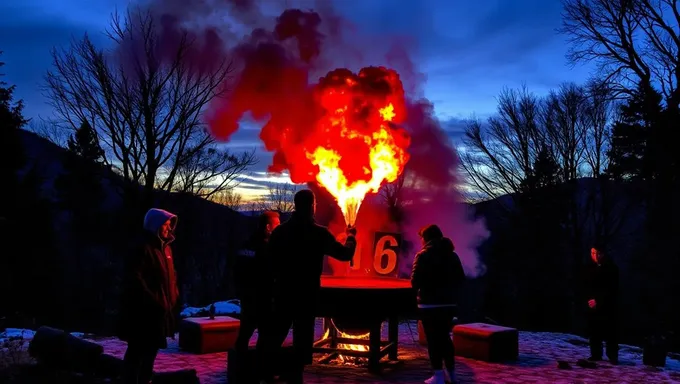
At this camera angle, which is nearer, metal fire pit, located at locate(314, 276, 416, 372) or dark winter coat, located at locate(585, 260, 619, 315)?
metal fire pit, located at locate(314, 276, 416, 372)

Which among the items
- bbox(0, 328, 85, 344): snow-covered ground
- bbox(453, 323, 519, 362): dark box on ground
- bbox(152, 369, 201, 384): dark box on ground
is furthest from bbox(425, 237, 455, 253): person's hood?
bbox(0, 328, 85, 344): snow-covered ground

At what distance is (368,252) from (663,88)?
15.8 metres

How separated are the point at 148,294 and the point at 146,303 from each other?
3.3 inches

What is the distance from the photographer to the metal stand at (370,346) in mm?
8281

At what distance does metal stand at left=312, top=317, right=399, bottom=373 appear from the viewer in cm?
828

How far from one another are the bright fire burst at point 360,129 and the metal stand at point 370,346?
2.95 meters

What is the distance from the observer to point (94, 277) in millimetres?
40094

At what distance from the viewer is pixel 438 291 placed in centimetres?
716

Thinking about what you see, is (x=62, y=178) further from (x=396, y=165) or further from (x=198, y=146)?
(x=396, y=165)

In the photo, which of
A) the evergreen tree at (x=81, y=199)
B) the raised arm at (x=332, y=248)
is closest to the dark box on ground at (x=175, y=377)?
the raised arm at (x=332, y=248)

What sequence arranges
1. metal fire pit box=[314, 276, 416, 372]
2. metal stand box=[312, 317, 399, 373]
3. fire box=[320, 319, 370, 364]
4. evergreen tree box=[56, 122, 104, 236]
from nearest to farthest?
metal fire pit box=[314, 276, 416, 372] < metal stand box=[312, 317, 399, 373] < fire box=[320, 319, 370, 364] < evergreen tree box=[56, 122, 104, 236]

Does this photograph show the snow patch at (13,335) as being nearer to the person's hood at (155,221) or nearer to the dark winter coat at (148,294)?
the dark winter coat at (148,294)

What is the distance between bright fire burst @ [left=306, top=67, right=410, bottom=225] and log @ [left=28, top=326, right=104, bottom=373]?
534 centimetres

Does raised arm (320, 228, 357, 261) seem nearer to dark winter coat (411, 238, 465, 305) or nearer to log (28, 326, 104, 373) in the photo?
dark winter coat (411, 238, 465, 305)
